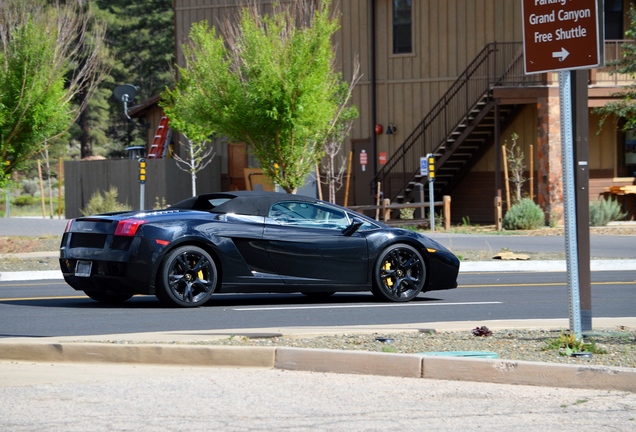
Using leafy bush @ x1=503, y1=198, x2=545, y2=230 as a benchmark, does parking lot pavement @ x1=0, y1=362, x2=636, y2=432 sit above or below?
below

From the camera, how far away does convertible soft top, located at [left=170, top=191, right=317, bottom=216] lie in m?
13.2

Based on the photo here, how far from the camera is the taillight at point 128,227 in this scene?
1233cm

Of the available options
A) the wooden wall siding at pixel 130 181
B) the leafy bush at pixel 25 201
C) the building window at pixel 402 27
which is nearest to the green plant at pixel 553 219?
the building window at pixel 402 27

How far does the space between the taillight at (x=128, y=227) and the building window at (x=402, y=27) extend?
22169mm

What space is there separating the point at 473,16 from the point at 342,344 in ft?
80.1

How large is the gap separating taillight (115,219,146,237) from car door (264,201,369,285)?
5.08 ft

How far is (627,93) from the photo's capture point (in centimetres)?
2891

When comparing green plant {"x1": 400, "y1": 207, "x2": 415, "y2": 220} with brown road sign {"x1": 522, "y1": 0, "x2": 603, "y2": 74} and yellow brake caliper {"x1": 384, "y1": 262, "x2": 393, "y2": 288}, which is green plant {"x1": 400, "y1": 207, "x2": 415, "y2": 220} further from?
brown road sign {"x1": 522, "y1": 0, "x2": 603, "y2": 74}

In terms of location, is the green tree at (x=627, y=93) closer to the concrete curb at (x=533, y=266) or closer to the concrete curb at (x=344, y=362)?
the concrete curb at (x=533, y=266)

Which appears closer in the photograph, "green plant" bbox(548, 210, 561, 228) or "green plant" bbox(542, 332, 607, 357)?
"green plant" bbox(542, 332, 607, 357)

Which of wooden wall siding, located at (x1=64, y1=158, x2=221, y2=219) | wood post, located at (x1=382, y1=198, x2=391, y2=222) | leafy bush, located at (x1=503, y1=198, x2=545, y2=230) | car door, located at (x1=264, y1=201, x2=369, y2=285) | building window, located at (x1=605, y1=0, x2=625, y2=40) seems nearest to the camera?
car door, located at (x1=264, y1=201, x2=369, y2=285)

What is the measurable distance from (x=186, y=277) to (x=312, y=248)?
62.6 inches

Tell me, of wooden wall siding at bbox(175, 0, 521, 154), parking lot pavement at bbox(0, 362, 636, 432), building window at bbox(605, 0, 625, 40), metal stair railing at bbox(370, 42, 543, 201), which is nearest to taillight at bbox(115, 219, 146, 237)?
parking lot pavement at bbox(0, 362, 636, 432)

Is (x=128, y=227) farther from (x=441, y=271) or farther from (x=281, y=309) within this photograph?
(x=441, y=271)
